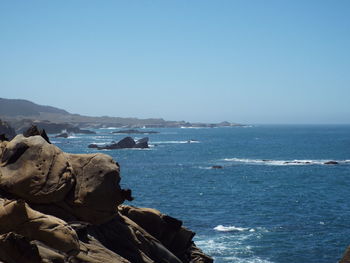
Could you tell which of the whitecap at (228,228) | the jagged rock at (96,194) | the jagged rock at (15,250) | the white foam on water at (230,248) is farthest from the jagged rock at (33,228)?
the whitecap at (228,228)

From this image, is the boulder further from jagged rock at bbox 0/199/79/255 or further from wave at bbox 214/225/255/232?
jagged rock at bbox 0/199/79/255

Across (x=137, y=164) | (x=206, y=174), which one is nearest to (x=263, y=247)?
(x=206, y=174)

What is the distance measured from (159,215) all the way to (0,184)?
26.9 feet

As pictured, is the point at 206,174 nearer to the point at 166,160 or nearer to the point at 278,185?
the point at 278,185

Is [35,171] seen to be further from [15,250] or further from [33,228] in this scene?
[15,250]

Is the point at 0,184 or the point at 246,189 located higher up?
the point at 0,184

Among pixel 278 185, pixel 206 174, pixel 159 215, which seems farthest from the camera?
pixel 206 174

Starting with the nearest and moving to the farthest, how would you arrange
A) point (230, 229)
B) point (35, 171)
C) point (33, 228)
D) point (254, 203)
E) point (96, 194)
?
1. point (33, 228)
2. point (35, 171)
3. point (96, 194)
4. point (230, 229)
5. point (254, 203)

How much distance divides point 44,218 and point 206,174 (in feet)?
240

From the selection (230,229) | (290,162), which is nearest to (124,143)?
(290,162)

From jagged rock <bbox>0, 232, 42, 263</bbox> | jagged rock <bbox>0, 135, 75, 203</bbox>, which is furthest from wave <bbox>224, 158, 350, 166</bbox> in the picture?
jagged rock <bbox>0, 232, 42, 263</bbox>

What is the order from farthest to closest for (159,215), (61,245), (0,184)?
(159,215)
(0,184)
(61,245)

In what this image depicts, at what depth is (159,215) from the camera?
90.6 feet

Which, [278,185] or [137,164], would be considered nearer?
[278,185]
